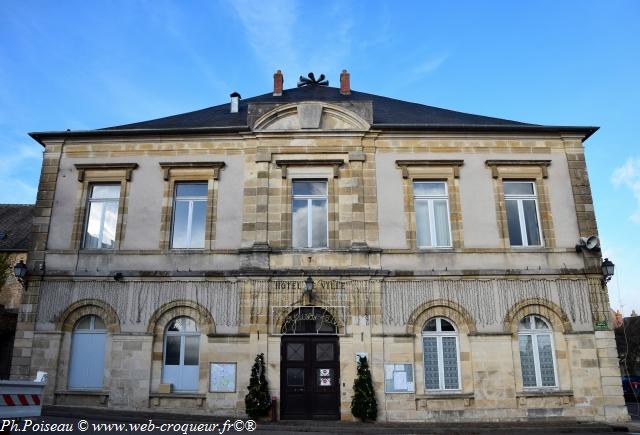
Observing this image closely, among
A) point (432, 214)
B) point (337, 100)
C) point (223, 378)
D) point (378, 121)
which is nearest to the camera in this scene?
point (223, 378)

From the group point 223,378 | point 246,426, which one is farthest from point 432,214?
point 246,426

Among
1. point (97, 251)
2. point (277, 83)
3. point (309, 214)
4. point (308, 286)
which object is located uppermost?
point (277, 83)

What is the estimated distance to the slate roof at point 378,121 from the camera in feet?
42.4

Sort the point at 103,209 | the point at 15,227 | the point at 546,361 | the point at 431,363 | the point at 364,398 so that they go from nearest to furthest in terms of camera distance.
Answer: the point at 364,398 < the point at 431,363 < the point at 546,361 < the point at 103,209 < the point at 15,227

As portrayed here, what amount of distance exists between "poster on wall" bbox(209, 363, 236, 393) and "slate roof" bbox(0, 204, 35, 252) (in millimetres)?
12545

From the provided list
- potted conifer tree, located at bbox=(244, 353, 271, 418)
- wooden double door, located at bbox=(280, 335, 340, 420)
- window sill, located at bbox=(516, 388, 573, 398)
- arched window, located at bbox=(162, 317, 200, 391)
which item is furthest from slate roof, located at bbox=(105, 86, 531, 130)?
window sill, located at bbox=(516, 388, 573, 398)

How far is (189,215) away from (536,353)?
9.30 m

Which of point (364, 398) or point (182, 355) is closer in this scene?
point (364, 398)

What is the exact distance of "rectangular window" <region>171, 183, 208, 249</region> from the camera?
41.3 ft

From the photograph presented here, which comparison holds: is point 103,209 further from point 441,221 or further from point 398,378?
point 441,221

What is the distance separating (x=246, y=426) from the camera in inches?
411

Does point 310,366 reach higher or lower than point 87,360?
lower

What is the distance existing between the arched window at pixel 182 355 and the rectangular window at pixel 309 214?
10.9 ft

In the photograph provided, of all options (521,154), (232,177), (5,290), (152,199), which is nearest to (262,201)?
(232,177)
